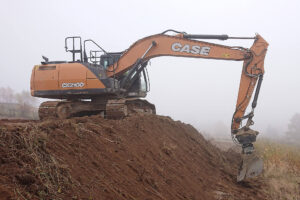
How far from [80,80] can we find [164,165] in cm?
429

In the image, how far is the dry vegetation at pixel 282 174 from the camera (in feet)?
19.2

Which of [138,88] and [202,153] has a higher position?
[138,88]

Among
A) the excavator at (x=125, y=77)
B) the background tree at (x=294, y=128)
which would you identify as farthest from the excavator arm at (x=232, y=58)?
the background tree at (x=294, y=128)

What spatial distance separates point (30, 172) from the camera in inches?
103

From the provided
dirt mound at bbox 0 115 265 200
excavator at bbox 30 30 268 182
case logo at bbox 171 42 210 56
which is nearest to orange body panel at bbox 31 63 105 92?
excavator at bbox 30 30 268 182

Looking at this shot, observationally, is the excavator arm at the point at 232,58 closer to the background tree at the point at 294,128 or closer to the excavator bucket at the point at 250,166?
the excavator bucket at the point at 250,166

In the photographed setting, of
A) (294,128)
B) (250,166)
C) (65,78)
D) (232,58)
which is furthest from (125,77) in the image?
(294,128)

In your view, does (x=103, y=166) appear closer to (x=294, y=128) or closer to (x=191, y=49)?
(x=191, y=49)

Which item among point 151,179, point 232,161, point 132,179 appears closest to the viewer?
point 132,179

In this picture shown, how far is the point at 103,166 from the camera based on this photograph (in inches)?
143

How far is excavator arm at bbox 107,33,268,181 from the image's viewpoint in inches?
257

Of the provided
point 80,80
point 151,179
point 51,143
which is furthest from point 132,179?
point 80,80

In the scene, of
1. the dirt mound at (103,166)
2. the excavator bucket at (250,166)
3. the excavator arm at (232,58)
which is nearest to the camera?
the dirt mound at (103,166)

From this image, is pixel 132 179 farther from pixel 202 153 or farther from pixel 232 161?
pixel 232 161
